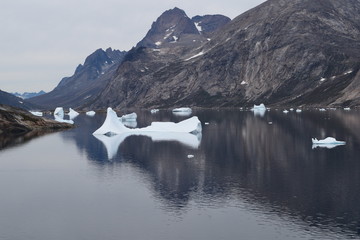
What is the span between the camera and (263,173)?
2464 inches

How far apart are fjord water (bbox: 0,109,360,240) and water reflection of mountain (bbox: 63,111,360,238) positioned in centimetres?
14

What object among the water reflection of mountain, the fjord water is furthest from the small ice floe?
the fjord water

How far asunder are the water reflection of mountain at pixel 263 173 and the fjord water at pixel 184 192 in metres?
0.14

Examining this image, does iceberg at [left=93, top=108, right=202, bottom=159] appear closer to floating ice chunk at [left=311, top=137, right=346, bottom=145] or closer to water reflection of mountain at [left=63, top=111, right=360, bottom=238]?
water reflection of mountain at [left=63, top=111, right=360, bottom=238]

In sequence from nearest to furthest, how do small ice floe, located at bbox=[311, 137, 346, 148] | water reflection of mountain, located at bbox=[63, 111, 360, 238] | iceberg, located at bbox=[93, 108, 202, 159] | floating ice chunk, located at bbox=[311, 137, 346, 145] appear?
water reflection of mountain, located at bbox=[63, 111, 360, 238] < small ice floe, located at bbox=[311, 137, 346, 148] < floating ice chunk, located at bbox=[311, 137, 346, 145] < iceberg, located at bbox=[93, 108, 202, 159]

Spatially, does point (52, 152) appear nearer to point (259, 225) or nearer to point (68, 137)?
point (68, 137)

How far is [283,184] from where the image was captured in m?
55.3

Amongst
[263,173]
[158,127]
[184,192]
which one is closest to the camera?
[184,192]

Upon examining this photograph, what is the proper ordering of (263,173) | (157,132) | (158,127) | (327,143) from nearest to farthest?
1. (263,173)
2. (327,143)
3. (157,132)
4. (158,127)

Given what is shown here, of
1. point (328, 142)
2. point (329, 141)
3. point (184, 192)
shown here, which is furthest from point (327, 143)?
point (184, 192)

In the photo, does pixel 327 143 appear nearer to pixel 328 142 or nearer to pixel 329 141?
pixel 328 142

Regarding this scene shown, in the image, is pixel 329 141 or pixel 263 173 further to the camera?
pixel 329 141

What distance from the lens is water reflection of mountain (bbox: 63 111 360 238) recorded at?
45.8 metres

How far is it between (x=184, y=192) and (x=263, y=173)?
15071mm
